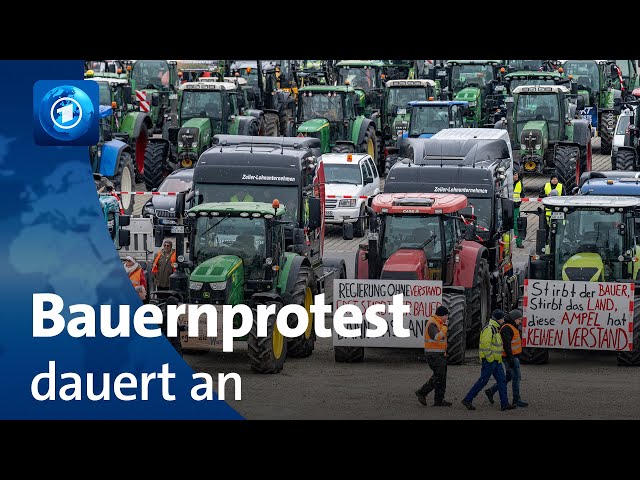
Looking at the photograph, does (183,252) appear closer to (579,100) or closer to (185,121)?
(185,121)

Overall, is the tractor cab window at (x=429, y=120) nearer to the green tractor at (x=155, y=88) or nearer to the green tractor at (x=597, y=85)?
the green tractor at (x=597, y=85)

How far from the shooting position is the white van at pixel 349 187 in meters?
31.7

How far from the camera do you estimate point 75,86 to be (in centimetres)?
1930

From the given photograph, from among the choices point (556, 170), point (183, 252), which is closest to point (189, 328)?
point (183, 252)

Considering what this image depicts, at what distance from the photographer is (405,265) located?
2173 centimetres

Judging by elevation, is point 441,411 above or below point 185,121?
below

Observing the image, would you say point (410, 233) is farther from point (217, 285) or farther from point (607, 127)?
point (607, 127)

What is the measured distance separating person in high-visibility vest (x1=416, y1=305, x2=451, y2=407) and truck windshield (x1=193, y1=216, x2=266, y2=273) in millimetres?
2898

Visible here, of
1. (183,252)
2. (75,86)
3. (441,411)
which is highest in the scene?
(75,86)

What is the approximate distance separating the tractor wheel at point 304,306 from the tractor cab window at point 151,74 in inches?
832

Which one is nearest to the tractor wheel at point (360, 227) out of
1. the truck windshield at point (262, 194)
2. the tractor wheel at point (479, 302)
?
the truck windshield at point (262, 194)

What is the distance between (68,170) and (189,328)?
8.83 ft

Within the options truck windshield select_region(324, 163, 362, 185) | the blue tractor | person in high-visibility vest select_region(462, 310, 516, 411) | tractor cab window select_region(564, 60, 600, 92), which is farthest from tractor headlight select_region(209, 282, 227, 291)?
tractor cab window select_region(564, 60, 600, 92)

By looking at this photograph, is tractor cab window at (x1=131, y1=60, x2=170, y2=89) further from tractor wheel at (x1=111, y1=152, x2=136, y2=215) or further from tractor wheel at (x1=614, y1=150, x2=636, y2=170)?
tractor wheel at (x1=614, y1=150, x2=636, y2=170)
